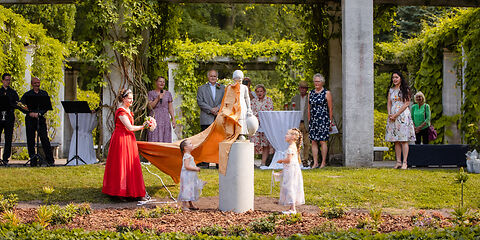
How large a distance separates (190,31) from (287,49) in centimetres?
894

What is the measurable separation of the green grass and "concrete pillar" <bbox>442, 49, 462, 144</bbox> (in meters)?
4.85

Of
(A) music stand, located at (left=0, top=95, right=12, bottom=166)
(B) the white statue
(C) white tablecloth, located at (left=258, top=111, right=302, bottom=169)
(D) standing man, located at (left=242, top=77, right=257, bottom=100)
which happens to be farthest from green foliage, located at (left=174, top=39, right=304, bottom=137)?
(B) the white statue

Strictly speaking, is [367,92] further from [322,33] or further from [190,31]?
[190,31]

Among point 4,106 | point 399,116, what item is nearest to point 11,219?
point 4,106

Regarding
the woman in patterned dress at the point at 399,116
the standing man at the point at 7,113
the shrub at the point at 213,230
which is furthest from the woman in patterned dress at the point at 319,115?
the standing man at the point at 7,113

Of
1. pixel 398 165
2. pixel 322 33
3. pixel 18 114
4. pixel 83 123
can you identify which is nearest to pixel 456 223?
pixel 398 165

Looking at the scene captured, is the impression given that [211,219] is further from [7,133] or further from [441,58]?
[441,58]

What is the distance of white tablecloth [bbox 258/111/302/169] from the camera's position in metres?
9.69

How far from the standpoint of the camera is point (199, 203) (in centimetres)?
641

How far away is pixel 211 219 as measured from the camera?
5.43 metres

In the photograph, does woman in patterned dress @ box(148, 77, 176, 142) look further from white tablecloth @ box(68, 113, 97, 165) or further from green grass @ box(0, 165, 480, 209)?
white tablecloth @ box(68, 113, 97, 165)

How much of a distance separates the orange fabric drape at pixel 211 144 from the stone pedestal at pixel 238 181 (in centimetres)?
9

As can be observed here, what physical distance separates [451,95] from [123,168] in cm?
941

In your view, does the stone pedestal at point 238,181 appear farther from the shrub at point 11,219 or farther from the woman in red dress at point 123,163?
the shrub at point 11,219
